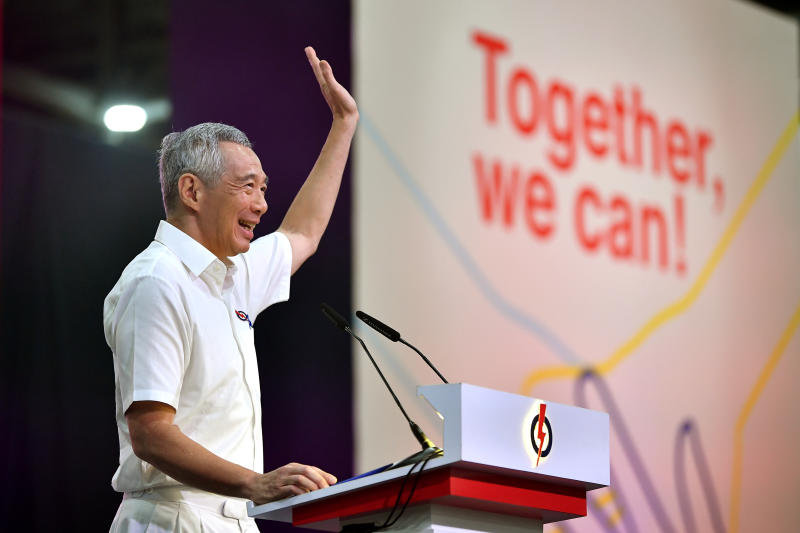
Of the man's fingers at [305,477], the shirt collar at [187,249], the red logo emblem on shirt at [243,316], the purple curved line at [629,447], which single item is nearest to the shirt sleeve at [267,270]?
the red logo emblem on shirt at [243,316]

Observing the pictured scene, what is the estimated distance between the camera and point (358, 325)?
4129 mm

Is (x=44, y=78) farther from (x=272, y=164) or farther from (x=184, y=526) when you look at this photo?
(x=184, y=526)

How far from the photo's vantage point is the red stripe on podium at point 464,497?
2.06 m

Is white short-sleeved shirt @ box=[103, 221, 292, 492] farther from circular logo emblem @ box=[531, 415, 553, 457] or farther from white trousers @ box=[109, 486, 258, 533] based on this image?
circular logo emblem @ box=[531, 415, 553, 457]

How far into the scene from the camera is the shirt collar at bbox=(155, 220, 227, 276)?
103 inches

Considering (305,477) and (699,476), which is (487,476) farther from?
(699,476)

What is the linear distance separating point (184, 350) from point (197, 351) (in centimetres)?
4

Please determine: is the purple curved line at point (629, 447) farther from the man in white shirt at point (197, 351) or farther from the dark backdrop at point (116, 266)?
the man in white shirt at point (197, 351)

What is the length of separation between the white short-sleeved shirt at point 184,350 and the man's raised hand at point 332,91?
0.67 metres

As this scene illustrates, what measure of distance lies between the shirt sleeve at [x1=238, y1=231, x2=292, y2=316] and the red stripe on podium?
2.77ft

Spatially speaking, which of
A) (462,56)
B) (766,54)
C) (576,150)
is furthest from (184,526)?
(766,54)

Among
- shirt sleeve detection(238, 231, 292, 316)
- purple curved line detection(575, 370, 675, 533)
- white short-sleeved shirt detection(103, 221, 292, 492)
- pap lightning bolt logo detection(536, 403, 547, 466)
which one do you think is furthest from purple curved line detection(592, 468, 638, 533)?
pap lightning bolt logo detection(536, 403, 547, 466)

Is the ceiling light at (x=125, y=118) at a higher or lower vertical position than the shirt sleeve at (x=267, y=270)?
higher

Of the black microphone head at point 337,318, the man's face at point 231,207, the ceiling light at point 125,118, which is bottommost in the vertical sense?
the black microphone head at point 337,318
